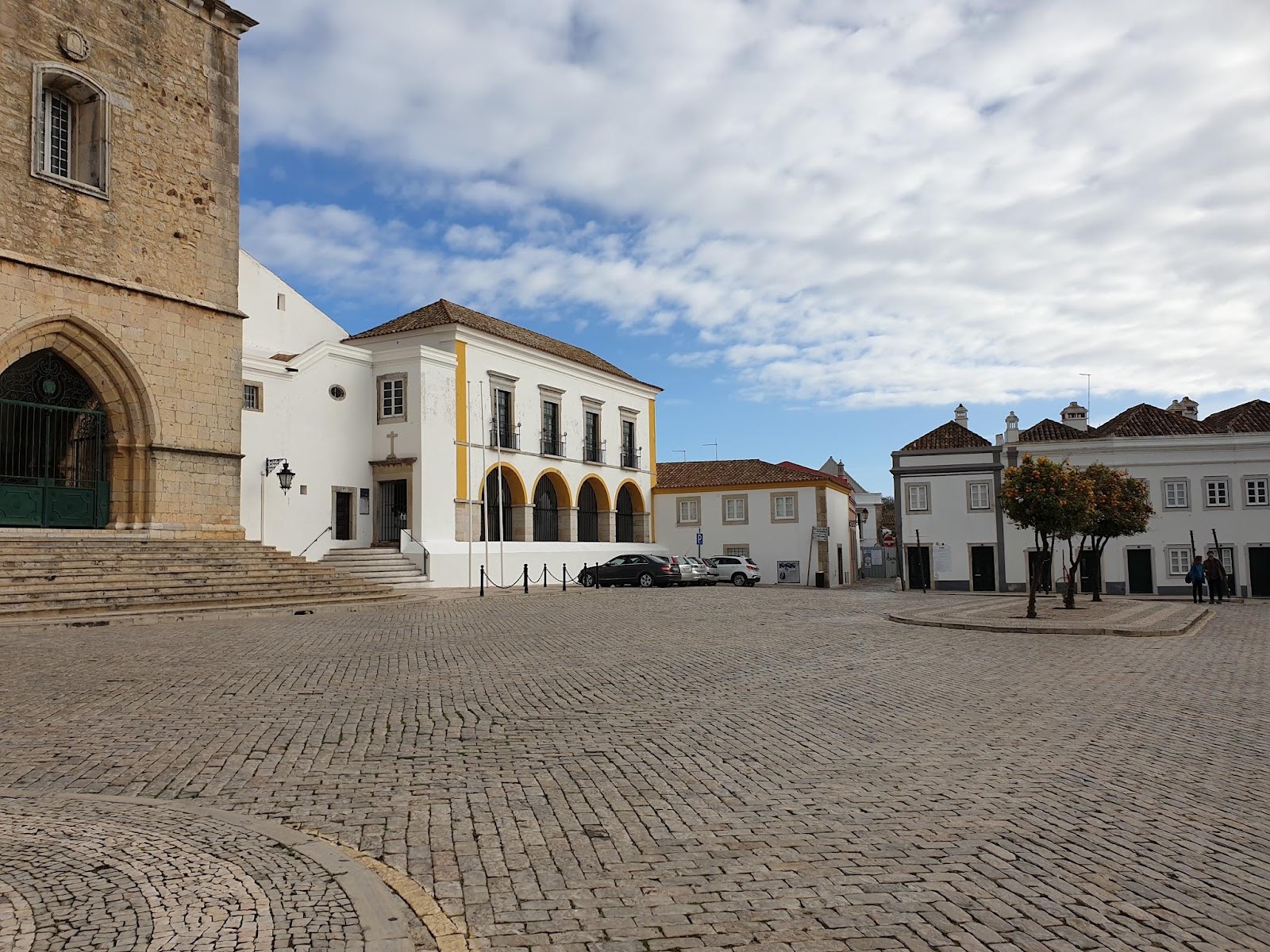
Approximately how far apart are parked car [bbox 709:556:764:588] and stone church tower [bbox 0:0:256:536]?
23840 mm

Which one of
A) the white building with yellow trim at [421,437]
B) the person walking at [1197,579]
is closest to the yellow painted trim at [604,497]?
the white building with yellow trim at [421,437]

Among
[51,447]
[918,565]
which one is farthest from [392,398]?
[918,565]

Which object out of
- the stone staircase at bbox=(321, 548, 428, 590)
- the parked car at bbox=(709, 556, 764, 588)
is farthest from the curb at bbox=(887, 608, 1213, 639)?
the parked car at bbox=(709, 556, 764, 588)

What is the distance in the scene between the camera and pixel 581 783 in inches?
248

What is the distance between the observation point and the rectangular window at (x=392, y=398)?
34125 millimetres

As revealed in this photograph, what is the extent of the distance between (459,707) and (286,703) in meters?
1.52

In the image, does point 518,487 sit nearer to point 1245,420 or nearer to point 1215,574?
point 1215,574

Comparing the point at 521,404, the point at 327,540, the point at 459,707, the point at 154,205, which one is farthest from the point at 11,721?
the point at 521,404

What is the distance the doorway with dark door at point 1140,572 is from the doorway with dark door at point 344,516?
27.1m

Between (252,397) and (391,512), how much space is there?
658cm

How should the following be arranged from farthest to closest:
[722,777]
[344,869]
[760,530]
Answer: [760,530], [722,777], [344,869]

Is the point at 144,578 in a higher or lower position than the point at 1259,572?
higher

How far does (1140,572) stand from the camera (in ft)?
121

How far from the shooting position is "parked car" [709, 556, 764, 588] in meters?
43.2
